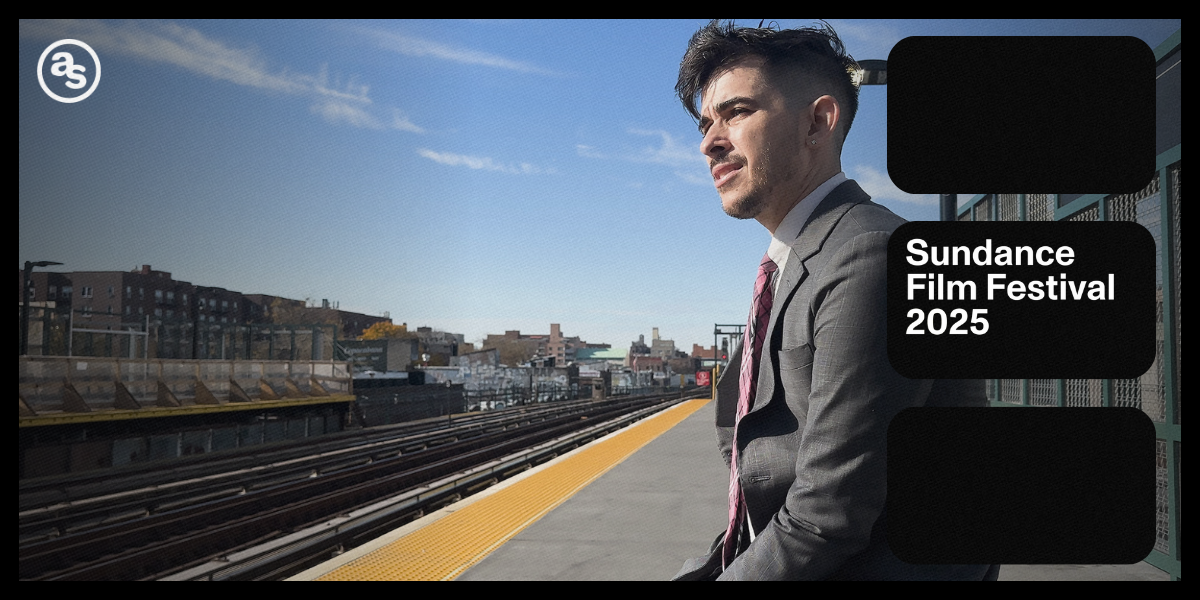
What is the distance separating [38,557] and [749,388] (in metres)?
7.81

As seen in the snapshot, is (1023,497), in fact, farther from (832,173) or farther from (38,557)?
(38,557)

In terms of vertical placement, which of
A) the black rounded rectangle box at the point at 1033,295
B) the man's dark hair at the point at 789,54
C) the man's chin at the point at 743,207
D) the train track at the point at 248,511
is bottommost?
the train track at the point at 248,511

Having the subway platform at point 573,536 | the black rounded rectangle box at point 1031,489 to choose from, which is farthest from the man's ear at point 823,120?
the subway platform at point 573,536

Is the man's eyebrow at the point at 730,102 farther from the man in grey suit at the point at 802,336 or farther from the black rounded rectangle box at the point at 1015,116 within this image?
the black rounded rectangle box at the point at 1015,116

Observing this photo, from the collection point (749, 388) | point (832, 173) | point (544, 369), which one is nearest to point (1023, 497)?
point (749, 388)

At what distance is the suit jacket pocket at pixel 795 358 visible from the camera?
149cm

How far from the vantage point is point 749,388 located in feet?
5.60

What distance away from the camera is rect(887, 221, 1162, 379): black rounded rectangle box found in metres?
1.90

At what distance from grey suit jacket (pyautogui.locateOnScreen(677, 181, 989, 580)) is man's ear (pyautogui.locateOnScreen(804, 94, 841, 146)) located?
0.14m

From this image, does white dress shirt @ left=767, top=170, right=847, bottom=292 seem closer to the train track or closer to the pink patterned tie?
the pink patterned tie

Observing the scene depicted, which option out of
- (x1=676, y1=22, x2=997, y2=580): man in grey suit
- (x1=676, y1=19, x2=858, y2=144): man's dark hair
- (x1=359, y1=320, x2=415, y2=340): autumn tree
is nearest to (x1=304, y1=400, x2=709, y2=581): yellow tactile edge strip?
(x1=676, y1=22, x2=997, y2=580): man in grey suit

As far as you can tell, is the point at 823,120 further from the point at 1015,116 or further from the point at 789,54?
the point at 1015,116

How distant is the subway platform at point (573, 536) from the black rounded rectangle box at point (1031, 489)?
298 millimetres

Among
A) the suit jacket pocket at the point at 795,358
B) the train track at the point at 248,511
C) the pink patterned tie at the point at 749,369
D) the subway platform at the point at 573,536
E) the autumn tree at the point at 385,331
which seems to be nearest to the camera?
the suit jacket pocket at the point at 795,358
